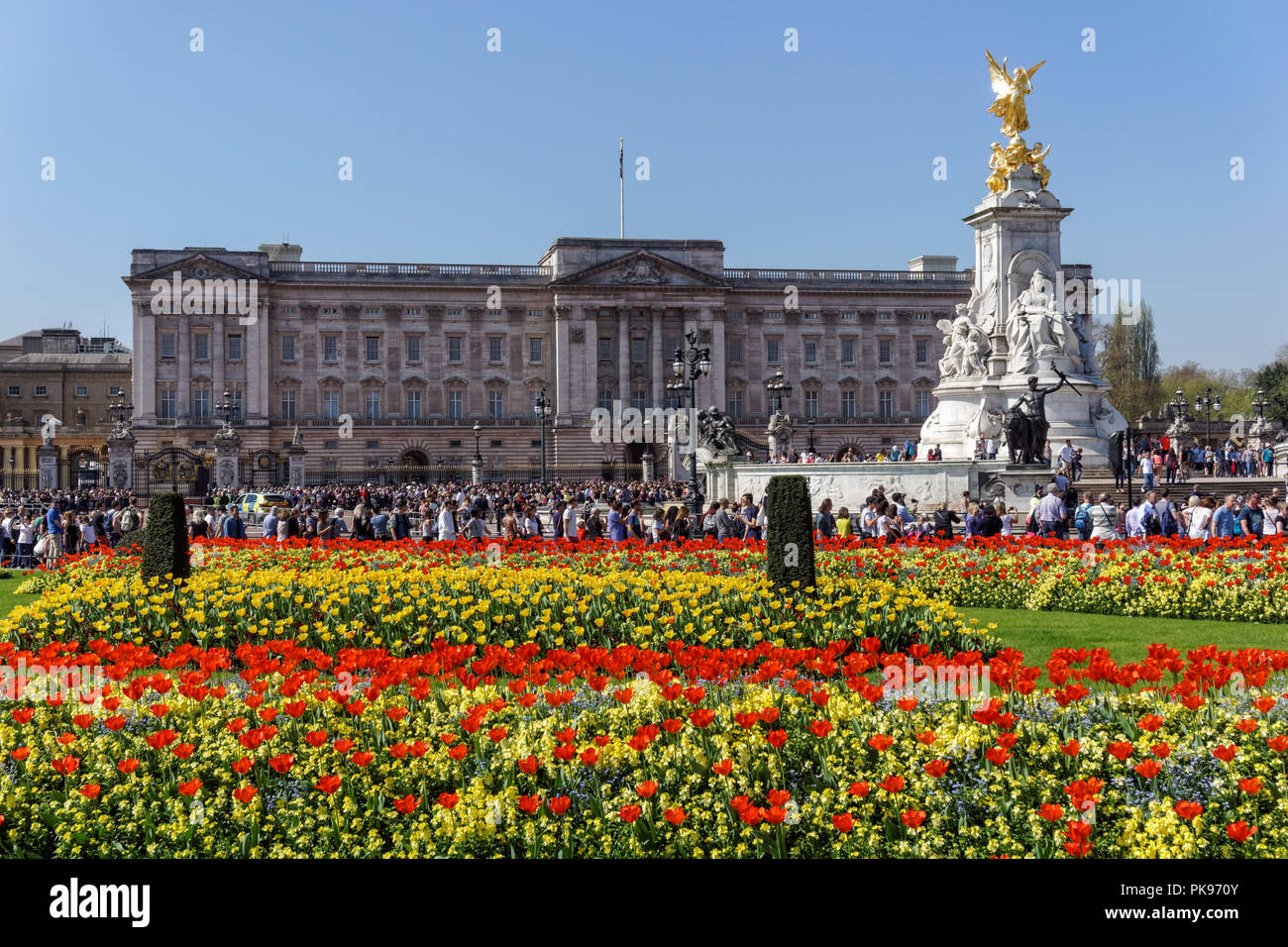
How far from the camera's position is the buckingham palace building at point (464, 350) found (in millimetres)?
71938

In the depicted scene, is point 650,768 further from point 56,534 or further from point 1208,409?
point 1208,409

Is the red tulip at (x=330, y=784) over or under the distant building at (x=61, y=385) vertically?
under

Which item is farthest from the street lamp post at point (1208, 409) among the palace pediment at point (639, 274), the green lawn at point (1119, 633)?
the green lawn at point (1119, 633)

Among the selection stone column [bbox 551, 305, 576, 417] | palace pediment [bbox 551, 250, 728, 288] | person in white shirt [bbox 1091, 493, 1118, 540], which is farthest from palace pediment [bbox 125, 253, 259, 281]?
person in white shirt [bbox 1091, 493, 1118, 540]

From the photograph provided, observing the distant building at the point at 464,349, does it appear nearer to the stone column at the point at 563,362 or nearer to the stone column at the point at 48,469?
the stone column at the point at 563,362

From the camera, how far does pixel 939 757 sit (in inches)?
197

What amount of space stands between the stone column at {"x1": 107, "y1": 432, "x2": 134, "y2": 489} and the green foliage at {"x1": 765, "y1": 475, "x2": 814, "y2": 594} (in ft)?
131

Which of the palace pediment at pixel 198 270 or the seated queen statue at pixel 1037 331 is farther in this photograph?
the palace pediment at pixel 198 270

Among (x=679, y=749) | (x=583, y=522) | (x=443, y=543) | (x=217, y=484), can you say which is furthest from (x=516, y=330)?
(x=679, y=749)

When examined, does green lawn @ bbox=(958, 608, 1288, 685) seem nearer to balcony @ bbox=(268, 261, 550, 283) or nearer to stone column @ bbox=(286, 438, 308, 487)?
stone column @ bbox=(286, 438, 308, 487)

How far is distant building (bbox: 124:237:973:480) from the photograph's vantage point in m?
71.9

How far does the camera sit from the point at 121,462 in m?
46.3

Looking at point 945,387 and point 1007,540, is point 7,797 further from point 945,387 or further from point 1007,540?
point 945,387

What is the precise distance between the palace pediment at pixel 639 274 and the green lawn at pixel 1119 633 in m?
62.5
